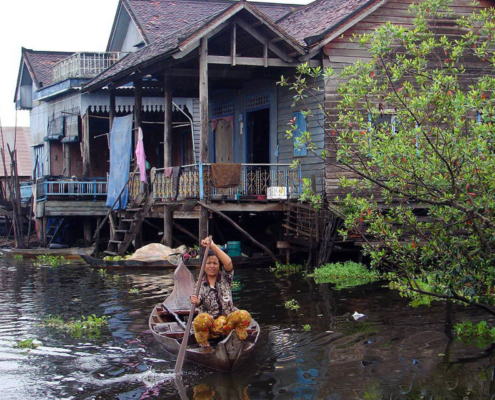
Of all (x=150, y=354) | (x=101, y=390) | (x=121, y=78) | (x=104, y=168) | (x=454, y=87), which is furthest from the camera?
(x=104, y=168)

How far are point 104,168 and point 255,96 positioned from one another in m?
10.9

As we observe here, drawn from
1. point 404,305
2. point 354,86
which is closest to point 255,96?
point 404,305

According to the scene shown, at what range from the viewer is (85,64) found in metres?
27.1

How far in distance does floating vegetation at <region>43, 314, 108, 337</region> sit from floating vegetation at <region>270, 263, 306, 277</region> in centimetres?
602

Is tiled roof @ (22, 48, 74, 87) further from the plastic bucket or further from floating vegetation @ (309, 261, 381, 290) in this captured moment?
floating vegetation @ (309, 261, 381, 290)

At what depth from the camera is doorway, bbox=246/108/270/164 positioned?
20328 millimetres

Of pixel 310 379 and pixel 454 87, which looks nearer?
pixel 310 379

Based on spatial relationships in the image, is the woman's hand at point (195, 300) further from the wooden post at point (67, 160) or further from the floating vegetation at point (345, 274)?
the wooden post at point (67, 160)

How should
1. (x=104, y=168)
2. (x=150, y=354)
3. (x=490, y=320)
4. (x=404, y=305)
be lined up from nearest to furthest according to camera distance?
(x=150, y=354) → (x=490, y=320) → (x=404, y=305) → (x=104, y=168)

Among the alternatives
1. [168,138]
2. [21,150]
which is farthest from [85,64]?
[21,150]

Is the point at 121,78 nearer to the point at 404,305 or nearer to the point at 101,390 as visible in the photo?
the point at 404,305

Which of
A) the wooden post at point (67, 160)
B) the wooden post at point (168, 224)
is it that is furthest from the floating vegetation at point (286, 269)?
the wooden post at point (67, 160)

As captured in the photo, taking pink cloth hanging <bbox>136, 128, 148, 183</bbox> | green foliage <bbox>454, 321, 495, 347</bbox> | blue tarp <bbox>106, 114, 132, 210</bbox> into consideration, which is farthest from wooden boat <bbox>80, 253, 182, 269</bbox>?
green foliage <bbox>454, 321, 495, 347</bbox>

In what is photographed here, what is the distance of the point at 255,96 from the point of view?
64.6 feet
